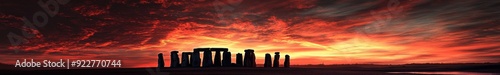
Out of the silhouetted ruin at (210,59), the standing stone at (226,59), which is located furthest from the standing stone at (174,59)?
the standing stone at (226,59)

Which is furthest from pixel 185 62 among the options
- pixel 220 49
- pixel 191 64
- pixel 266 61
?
pixel 266 61

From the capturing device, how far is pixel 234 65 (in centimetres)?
2748

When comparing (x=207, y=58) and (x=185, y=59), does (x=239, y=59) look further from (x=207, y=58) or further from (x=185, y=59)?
(x=185, y=59)

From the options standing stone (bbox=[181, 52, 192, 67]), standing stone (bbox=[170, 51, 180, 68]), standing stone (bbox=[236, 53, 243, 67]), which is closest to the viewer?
standing stone (bbox=[181, 52, 192, 67])

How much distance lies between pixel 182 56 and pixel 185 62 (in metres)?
0.42

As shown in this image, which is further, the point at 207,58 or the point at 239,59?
the point at 239,59

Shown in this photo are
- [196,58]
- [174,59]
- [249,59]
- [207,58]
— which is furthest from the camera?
[174,59]

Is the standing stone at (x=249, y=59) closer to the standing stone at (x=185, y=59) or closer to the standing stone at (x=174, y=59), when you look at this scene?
the standing stone at (x=185, y=59)

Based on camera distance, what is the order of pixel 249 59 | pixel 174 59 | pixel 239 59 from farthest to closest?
pixel 174 59, pixel 239 59, pixel 249 59

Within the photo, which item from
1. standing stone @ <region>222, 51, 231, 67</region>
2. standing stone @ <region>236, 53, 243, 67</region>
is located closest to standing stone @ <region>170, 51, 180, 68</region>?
standing stone @ <region>222, 51, 231, 67</region>

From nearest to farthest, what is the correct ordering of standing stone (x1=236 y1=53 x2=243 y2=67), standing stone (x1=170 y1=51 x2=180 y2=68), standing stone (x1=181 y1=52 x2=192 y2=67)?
standing stone (x1=181 y1=52 x2=192 y2=67) → standing stone (x1=236 y1=53 x2=243 y2=67) → standing stone (x1=170 y1=51 x2=180 y2=68)

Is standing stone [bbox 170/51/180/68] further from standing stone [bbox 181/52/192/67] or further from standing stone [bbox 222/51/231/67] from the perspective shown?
standing stone [bbox 222/51/231/67]

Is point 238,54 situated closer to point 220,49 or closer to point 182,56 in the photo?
point 220,49

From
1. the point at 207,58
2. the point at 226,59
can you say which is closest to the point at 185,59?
the point at 207,58
